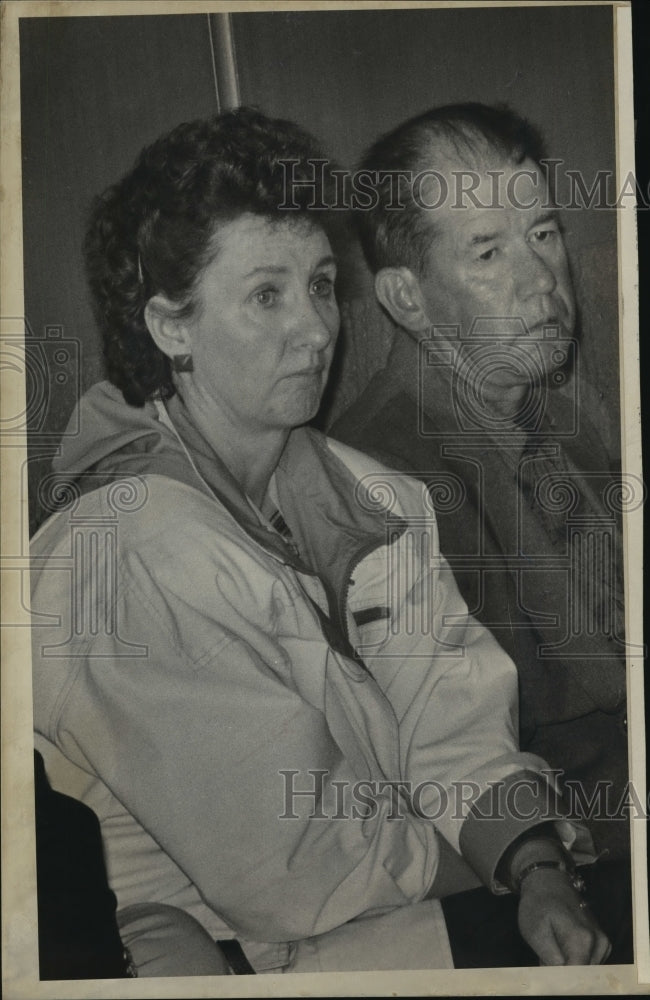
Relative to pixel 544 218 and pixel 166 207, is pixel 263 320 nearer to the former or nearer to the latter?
pixel 166 207

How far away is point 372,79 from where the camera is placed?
95.6 inches

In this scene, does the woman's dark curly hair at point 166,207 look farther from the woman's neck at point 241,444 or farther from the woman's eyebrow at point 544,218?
the woman's eyebrow at point 544,218

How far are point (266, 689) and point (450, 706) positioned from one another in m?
0.45

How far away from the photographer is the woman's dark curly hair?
2367mm

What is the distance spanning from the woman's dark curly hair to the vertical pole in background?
0.04 metres

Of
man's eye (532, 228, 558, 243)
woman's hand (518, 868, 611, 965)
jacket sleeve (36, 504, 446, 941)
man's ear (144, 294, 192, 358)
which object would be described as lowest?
woman's hand (518, 868, 611, 965)

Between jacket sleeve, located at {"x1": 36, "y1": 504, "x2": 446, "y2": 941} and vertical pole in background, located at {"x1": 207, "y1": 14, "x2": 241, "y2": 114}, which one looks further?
vertical pole in background, located at {"x1": 207, "y1": 14, "x2": 241, "y2": 114}

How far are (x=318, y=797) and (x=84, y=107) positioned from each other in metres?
1.78

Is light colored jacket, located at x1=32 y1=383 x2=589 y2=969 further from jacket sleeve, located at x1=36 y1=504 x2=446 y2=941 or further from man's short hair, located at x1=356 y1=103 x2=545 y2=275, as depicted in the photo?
man's short hair, located at x1=356 y1=103 x2=545 y2=275

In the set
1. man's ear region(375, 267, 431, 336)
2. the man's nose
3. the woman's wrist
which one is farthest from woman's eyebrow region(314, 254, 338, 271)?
the woman's wrist

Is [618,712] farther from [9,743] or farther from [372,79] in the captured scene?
[372,79]

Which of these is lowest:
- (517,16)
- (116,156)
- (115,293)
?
(115,293)

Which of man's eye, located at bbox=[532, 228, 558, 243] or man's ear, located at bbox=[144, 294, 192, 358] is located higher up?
man's eye, located at bbox=[532, 228, 558, 243]

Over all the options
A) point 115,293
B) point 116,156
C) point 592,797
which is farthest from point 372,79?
point 592,797
